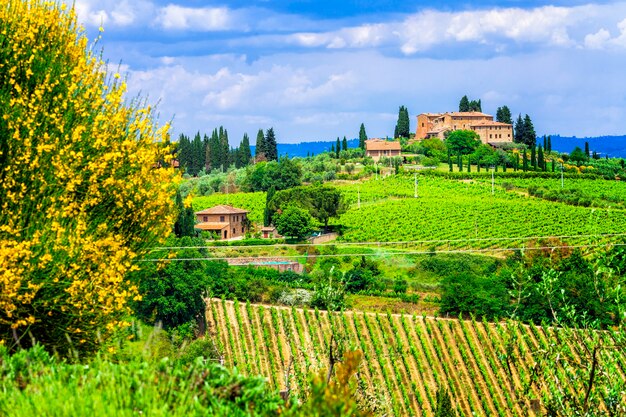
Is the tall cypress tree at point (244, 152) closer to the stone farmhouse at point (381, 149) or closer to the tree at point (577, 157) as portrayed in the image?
the stone farmhouse at point (381, 149)

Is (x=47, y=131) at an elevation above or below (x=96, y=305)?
above

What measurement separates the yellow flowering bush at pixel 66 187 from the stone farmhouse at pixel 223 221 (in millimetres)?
49531

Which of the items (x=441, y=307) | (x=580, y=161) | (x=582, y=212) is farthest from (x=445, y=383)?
(x=580, y=161)

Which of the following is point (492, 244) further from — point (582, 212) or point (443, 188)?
point (443, 188)

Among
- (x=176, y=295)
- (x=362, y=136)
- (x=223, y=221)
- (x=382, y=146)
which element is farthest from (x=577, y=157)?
(x=176, y=295)

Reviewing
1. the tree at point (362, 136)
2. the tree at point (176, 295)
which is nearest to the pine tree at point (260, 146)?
the tree at point (362, 136)

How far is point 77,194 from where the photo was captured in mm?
10266

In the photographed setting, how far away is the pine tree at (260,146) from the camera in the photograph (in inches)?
4023

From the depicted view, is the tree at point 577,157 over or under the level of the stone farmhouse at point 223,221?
over

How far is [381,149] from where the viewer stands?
331 ft

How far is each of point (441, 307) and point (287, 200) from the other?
2720 centimetres

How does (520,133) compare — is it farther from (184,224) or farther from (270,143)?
(184,224)

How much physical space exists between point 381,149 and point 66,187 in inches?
3637

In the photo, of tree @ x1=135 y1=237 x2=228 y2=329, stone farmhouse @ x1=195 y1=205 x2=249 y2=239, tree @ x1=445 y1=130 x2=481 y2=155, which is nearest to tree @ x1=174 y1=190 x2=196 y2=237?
stone farmhouse @ x1=195 y1=205 x2=249 y2=239
